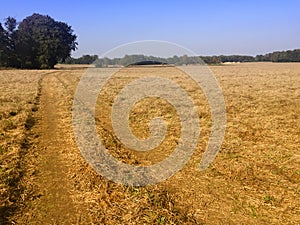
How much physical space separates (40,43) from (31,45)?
90.9 inches

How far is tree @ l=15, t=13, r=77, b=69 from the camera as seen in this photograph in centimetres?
7569

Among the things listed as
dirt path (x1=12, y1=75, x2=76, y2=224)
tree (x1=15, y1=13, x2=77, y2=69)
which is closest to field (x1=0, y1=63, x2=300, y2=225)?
dirt path (x1=12, y1=75, x2=76, y2=224)

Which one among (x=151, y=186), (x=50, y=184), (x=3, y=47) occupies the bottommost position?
(x=151, y=186)

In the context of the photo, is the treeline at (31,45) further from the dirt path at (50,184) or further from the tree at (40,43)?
the dirt path at (50,184)

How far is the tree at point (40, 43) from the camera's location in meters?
75.7

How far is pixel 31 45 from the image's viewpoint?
76562 mm

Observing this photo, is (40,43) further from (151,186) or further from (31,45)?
(151,186)

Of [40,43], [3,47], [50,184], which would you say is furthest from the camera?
[40,43]

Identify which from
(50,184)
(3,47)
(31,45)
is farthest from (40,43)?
(50,184)

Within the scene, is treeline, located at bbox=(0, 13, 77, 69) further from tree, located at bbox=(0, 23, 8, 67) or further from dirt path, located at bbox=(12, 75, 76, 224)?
dirt path, located at bbox=(12, 75, 76, 224)

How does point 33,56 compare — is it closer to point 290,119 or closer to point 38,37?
point 38,37

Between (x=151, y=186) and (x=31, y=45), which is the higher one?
(x=31, y=45)

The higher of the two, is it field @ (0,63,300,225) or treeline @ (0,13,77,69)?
treeline @ (0,13,77,69)

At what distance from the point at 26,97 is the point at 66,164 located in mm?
13300
